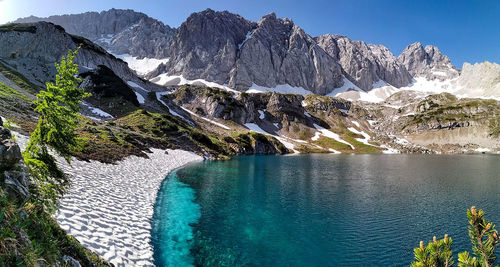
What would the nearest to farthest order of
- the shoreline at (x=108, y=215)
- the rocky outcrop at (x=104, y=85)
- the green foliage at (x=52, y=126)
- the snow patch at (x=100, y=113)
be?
the green foliage at (x=52, y=126) → the shoreline at (x=108, y=215) → the snow patch at (x=100, y=113) → the rocky outcrop at (x=104, y=85)

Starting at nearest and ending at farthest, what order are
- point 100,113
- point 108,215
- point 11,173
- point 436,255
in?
point 436,255 → point 11,173 → point 108,215 → point 100,113

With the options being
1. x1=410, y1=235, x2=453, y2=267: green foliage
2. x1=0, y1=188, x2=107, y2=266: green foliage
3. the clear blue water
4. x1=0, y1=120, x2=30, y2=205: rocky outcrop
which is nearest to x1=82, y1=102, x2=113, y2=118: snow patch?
the clear blue water

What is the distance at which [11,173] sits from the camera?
8516 mm

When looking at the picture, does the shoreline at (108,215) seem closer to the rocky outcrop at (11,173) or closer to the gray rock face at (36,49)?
the rocky outcrop at (11,173)

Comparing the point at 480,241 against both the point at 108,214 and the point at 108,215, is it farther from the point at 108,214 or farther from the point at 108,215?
the point at 108,214

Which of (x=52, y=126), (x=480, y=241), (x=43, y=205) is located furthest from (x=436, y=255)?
(x=52, y=126)

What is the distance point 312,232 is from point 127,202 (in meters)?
18.0

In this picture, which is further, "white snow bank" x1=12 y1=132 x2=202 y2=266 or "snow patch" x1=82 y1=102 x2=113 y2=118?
"snow patch" x1=82 y1=102 x2=113 y2=118

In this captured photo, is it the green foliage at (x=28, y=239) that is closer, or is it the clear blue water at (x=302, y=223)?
the green foliage at (x=28, y=239)

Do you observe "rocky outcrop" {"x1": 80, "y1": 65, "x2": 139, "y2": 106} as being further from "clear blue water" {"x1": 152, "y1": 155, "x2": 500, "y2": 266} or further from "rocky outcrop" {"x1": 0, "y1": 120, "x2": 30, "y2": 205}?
"rocky outcrop" {"x1": 0, "y1": 120, "x2": 30, "y2": 205}

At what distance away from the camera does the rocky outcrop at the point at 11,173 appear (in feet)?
26.2

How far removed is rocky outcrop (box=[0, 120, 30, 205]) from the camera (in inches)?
315

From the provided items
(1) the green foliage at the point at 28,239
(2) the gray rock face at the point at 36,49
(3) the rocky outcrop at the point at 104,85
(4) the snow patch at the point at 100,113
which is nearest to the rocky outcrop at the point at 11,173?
(1) the green foliage at the point at 28,239

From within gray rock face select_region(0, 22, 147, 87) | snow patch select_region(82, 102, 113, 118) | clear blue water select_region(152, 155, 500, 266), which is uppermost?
gray rock face select_region(0, 22, 147, 87)
